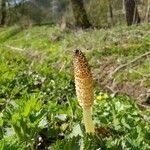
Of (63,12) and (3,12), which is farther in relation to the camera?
(63,12)

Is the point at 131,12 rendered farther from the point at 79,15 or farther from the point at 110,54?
the point at 110,54

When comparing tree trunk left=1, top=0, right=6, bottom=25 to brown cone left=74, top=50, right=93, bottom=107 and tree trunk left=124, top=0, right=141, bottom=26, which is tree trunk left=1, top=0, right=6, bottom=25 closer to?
tree trunk left=124, top=0, right=141, bottom=26

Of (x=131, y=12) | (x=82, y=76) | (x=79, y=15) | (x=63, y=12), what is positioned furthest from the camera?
(x=63, y=12)

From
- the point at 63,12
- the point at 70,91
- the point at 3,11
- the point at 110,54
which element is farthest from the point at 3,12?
the point at 70,91

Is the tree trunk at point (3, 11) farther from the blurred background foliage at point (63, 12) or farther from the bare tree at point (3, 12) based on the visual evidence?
the blurred background foliage at point (63, 12)

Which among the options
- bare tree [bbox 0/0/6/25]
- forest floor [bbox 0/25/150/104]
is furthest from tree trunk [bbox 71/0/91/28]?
bare tree [bbox 0/0/6/25]

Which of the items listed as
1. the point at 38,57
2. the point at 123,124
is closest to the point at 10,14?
the point at 38,57

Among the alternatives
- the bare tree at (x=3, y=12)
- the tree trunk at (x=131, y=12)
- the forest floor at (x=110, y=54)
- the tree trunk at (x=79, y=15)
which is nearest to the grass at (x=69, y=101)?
the forest floor at (x=110, y=54)

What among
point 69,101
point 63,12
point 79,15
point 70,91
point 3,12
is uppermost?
point 69,101
